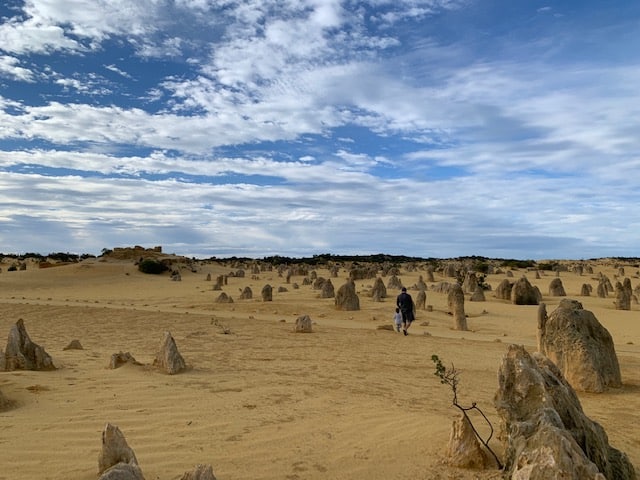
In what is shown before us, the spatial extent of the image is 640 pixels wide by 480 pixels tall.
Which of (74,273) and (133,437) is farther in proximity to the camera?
(74,273)

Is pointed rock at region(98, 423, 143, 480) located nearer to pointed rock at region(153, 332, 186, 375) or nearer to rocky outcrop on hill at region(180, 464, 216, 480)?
rocky outcrop on hill at region(180, 464, 216, 480)

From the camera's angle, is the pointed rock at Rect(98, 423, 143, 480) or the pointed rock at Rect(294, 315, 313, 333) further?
the pointed rock at Rect(294, 315, 313, 333)

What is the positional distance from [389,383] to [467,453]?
4279 mm

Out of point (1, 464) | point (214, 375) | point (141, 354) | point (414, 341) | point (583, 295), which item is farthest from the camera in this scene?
point (583, 295)

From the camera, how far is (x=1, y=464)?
15.8 feet

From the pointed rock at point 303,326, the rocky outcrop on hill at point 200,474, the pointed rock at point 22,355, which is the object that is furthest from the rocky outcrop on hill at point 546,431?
the pointed rock at point 303,326

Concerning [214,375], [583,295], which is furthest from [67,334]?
→ [583,295]

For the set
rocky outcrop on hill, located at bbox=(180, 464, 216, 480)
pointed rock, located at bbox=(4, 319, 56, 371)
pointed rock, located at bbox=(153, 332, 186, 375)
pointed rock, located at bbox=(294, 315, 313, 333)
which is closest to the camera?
rocky outcrop on hill, located at bbox=(180, 464, 216, 480)

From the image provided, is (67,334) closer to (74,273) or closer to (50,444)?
(50,444)

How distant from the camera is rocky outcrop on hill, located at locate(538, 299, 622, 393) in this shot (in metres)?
9.00

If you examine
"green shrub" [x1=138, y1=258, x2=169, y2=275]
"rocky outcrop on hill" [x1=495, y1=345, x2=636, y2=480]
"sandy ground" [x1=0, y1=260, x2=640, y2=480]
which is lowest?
"sandy ground" [x1=0, y1=260, x2=640, y2=480]

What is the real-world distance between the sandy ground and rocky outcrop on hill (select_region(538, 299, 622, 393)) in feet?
1.00

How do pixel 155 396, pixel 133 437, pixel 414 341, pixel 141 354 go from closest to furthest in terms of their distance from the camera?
pixel 133 437 → pixel 155 396 → pixel 141 354 → pixel 414 341

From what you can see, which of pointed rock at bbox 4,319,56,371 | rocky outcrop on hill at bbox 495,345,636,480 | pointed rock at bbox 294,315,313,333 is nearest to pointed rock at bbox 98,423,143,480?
rocky outcrop on hill at bbox 495,345,636,480
